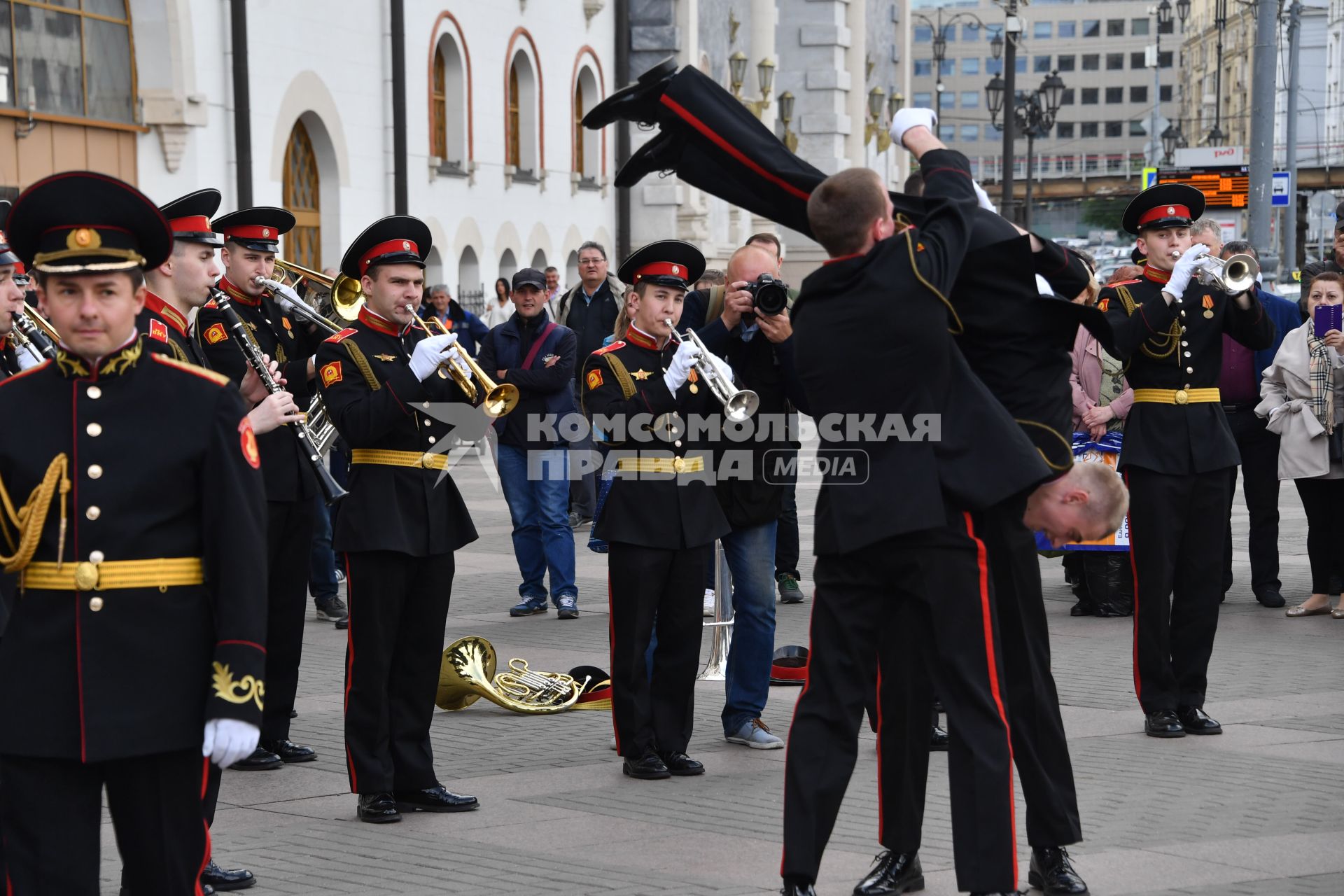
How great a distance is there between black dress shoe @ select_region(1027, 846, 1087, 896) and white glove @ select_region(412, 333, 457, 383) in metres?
2.61

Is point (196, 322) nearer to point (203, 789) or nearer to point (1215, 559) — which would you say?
point (203, 789)

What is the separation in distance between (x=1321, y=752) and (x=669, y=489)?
2.87m

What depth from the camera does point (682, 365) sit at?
704 cm

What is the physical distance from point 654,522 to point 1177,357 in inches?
98.4

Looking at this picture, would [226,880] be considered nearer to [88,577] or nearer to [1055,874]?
[88,577]

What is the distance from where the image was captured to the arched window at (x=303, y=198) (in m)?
20.7

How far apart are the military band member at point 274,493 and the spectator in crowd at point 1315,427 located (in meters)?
6.21

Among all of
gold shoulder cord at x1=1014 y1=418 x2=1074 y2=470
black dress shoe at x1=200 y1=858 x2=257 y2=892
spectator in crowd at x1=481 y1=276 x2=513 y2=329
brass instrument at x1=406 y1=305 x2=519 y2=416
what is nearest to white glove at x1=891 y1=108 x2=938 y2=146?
gold shoulder cord at x1=1014 y1=418 x2=1074 y2=470

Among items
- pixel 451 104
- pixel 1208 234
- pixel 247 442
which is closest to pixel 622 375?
pixel 247 442

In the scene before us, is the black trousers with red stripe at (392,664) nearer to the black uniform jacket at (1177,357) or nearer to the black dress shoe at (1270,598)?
the black uniform jacket at (1177,357)

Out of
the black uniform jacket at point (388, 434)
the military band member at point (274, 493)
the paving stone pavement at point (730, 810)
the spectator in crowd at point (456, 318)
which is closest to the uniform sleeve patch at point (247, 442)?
the paving stone pavement at point (730, 810)

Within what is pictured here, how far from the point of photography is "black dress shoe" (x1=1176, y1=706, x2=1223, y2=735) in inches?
303

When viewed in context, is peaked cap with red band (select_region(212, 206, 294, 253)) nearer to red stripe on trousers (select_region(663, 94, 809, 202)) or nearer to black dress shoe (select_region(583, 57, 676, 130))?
black dress shoe (select_region(583, 57, 676, 130))

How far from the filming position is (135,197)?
4.16 m
